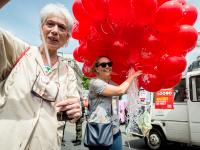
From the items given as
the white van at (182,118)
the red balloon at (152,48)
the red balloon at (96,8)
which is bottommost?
the white van at (182,118)

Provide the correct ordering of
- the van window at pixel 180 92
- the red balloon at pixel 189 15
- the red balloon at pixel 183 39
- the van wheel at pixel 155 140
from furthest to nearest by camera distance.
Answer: the van wheel at pixel 155 140 < the van window at pixel 180 92 < the red balloon at pixel 189 15 < the red balloon at pixel 183 39

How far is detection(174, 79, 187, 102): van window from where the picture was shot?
284 inches

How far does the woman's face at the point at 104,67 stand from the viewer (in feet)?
9.98

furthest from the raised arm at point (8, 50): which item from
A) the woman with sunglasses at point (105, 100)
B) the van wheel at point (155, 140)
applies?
the van wheel at point (155, 140)

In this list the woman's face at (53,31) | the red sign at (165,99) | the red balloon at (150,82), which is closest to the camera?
the woman's face at (53,31)

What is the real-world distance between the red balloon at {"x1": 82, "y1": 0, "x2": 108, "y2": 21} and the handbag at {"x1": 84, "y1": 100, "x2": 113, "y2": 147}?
1.13 metres

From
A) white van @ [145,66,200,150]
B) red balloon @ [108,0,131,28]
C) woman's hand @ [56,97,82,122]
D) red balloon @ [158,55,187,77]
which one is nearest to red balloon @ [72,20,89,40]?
red balloon @ [108,0,131,28]

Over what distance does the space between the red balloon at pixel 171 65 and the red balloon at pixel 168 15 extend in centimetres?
35

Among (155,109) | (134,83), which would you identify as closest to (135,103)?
(134,83)

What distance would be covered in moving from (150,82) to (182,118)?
431cm

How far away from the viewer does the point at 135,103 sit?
3141 mm

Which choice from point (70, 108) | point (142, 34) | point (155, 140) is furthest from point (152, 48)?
point (155, 140)

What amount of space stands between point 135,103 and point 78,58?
0.97 m

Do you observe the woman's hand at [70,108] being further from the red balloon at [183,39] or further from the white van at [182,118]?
the white van at [182,118]
